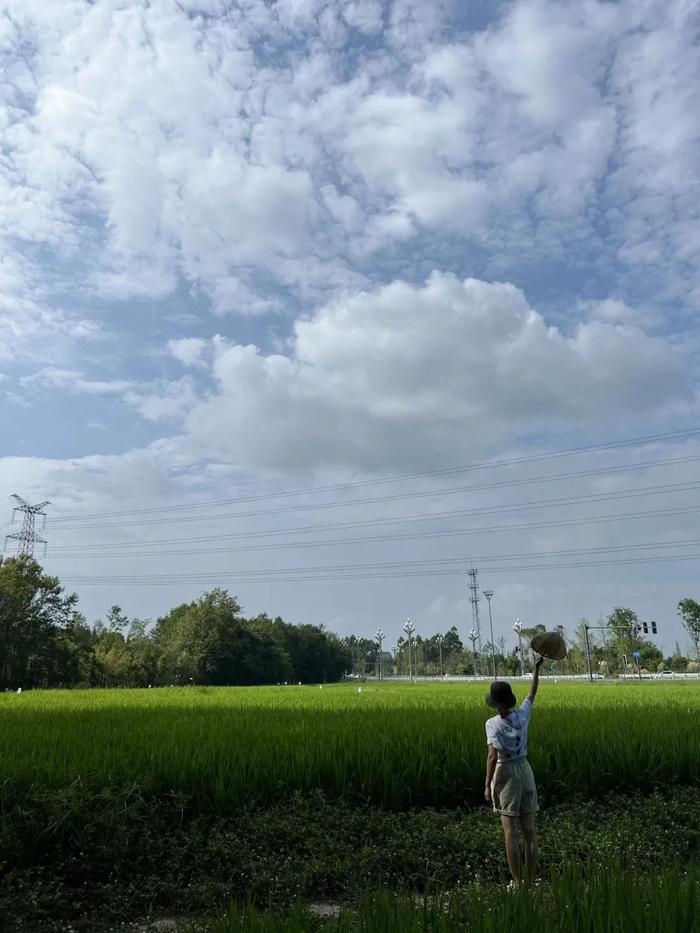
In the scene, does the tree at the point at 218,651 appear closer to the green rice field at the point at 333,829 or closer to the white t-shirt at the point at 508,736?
the green rice field at the point at 333,829

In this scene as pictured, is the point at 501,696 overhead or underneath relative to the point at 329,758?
overhead

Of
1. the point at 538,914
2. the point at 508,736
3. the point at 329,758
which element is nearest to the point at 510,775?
the point at 508,736

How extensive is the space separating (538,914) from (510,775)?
8.40 feet

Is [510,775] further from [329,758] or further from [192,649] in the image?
[192,649]

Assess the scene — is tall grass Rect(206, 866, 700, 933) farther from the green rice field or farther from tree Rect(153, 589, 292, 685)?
tree Rect(153, 589, 292, 685)

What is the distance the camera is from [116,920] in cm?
568

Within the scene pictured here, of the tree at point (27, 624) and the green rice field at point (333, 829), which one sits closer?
the green rice field at point (333, 829)

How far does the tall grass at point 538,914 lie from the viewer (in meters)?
3.07

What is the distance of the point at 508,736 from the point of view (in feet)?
18.8

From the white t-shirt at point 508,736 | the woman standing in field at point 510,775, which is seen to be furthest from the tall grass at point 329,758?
the white t-shirt at point 508,736

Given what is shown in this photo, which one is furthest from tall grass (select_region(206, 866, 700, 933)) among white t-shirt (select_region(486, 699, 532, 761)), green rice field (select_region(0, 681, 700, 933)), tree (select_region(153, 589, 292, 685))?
tree (select_region(153, 589, 292, 685))

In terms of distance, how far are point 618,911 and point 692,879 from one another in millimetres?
455

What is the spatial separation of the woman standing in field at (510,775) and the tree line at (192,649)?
3784 cm

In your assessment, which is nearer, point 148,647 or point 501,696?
point 501,696
